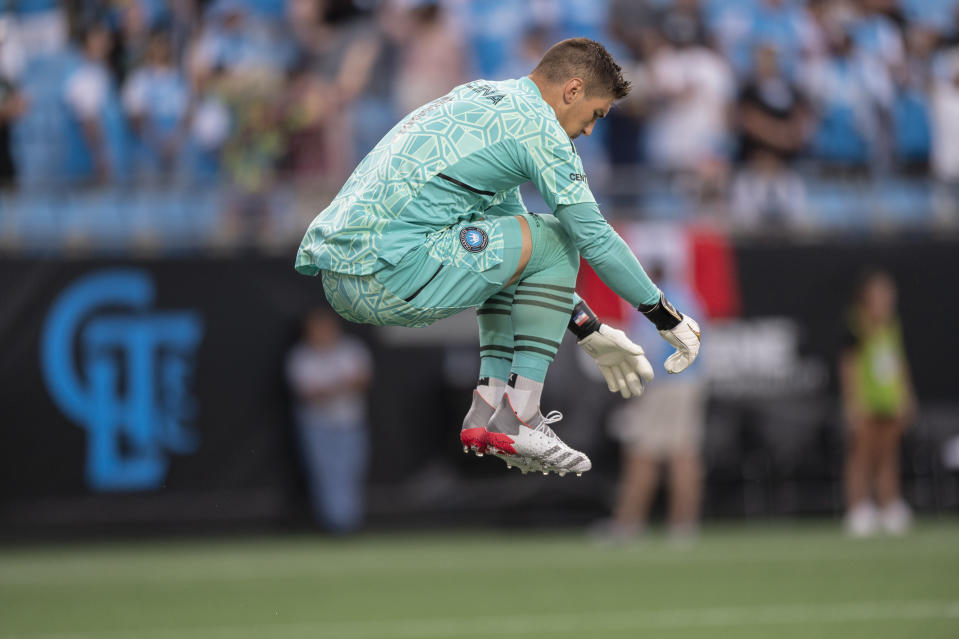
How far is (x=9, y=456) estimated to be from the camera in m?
14.2

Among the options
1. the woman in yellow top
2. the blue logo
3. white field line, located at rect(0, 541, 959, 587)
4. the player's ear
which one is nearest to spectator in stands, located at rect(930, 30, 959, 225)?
the woman in yellow top

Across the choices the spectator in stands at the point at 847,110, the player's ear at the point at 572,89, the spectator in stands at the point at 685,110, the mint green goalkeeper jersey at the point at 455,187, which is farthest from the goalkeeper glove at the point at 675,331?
the spectator in stands at the point at 847,110

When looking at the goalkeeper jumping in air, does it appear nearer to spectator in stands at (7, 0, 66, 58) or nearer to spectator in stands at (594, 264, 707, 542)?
spectator in stands at (594, 264, 707, 542)

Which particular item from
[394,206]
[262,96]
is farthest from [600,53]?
[262,96]

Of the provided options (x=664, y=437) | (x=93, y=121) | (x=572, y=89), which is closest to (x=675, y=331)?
(x=572, y=89)

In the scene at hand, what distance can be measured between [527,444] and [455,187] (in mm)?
1141

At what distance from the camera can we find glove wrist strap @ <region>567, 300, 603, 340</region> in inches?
254

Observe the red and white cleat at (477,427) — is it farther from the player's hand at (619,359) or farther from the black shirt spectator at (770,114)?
the black shirt spectator at (770,114)

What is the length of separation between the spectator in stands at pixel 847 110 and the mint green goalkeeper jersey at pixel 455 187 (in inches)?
396

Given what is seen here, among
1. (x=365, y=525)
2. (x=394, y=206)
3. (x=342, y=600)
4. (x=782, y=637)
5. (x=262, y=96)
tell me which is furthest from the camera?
(x=365, y=525)

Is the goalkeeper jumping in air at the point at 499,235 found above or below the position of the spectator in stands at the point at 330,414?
above

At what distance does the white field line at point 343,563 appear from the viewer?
12.5 m

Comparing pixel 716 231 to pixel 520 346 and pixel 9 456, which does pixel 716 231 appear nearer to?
pixel 9 456

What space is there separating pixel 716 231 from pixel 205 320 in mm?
5491
